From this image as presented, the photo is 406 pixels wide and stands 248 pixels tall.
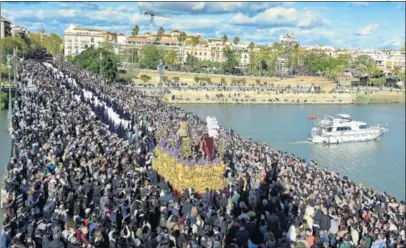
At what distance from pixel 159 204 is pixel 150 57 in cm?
2932

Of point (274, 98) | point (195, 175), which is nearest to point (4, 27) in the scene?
point (195, 175)

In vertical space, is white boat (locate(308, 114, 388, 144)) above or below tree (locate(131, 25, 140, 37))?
below

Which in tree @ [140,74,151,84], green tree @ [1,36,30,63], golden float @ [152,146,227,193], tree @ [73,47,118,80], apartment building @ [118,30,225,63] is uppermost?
apartment building @ [118,30,225,63]

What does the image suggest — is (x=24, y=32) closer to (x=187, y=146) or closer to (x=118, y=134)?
(x=118, y=134)

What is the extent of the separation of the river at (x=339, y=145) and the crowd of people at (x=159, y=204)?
479 centimetres

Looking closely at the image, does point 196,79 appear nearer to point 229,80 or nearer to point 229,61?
point 229,80

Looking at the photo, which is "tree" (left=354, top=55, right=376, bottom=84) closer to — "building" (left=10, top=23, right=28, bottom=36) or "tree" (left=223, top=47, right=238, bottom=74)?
"tree" (left=223, top=47, right=238, bottom=74)

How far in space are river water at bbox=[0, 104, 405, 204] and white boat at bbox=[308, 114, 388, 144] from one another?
0.21 m

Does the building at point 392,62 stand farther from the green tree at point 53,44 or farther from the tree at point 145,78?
the green tree at point 53,44

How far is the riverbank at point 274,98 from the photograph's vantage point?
2758 cm

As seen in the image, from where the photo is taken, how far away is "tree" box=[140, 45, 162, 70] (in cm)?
3281

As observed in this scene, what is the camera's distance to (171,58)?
34844 millimetres

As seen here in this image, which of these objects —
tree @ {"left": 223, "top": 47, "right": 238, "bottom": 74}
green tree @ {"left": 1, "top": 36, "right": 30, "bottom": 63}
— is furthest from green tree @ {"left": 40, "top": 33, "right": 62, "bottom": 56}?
tree @ {"left": 223, "top": 47, "right": 238, "bottom": 74}

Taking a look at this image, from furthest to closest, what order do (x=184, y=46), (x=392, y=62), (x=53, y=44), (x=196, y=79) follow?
(x=184, y=46) < (x=53, y=44) < (x=392, y=62) < (x=196, y=79)
